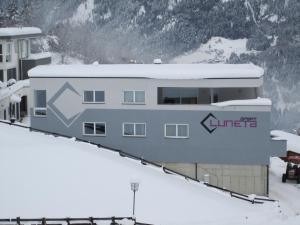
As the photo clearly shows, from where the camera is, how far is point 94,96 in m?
34.9

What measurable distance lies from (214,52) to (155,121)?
143 m

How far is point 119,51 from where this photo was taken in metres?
168

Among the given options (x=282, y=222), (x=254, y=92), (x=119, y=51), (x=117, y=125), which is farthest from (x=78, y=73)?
(x=119, y=51)

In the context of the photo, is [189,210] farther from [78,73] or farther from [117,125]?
[78,73]

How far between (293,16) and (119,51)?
199 feet

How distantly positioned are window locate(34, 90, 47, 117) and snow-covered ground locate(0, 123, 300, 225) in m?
3.12

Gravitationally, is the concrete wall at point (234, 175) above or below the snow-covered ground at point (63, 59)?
above

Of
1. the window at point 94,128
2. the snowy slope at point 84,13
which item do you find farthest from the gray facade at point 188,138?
the snowy slope at point 84,13

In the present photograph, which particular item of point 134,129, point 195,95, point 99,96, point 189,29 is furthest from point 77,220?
point 189,29

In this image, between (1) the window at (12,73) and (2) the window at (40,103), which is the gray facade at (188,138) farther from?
(1) the window at (12,73)

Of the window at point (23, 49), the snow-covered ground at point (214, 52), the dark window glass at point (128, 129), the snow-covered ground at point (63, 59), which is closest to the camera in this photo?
the dark window glass at point (128, 129)

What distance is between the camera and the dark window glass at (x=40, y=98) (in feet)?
117

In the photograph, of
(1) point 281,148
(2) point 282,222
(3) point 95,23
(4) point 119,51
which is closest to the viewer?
(2) point 282,222

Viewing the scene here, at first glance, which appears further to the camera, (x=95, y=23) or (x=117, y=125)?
(x=95, y=23)
